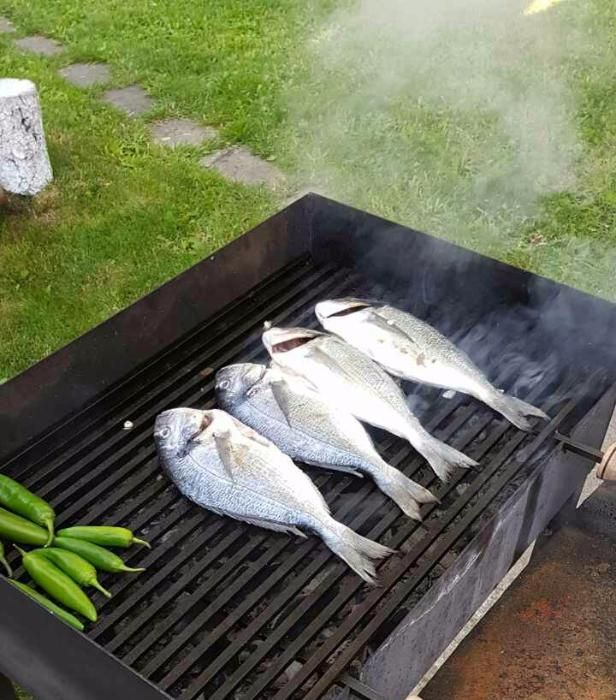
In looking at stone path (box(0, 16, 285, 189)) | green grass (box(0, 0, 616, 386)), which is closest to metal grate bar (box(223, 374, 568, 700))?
green grass (box(0, 0, 616, 386))

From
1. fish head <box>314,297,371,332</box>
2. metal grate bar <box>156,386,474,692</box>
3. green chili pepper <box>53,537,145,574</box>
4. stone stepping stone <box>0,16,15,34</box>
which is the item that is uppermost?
fish head <box>314,297,371,332</box>

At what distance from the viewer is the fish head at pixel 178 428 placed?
2668 mm

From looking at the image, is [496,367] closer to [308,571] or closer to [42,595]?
[308,571]

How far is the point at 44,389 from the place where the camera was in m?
2.75

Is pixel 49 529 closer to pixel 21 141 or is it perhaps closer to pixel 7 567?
pixel 7 567

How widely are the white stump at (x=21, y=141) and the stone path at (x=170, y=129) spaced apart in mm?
1058

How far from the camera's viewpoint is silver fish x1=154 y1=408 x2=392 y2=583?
2.40m

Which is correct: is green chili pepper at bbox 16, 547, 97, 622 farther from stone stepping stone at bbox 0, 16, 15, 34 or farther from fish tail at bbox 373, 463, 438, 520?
stone stepping stone at bbox 0, 16, 15, 34

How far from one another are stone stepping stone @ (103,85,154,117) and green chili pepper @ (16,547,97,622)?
16.0 ft

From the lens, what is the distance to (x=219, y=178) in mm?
5840

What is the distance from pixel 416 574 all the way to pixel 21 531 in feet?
3.57

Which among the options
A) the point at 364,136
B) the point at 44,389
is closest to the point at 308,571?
the point at 44,389

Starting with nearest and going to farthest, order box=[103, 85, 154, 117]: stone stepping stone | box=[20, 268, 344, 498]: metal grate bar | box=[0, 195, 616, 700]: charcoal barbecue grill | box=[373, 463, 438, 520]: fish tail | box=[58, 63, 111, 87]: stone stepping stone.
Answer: box=[0, 195, 616, 700]: charcoal barbecue grill < box=[373, 463, 438, 520]: fish tail < box=[20, 268, 344, 498]: metal grate bar < box=[103, 85, 154, 117]: stone stepping stone < box=[58, 63, 111, 87]: stone stepping stone

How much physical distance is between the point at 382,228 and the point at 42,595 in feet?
5.85
